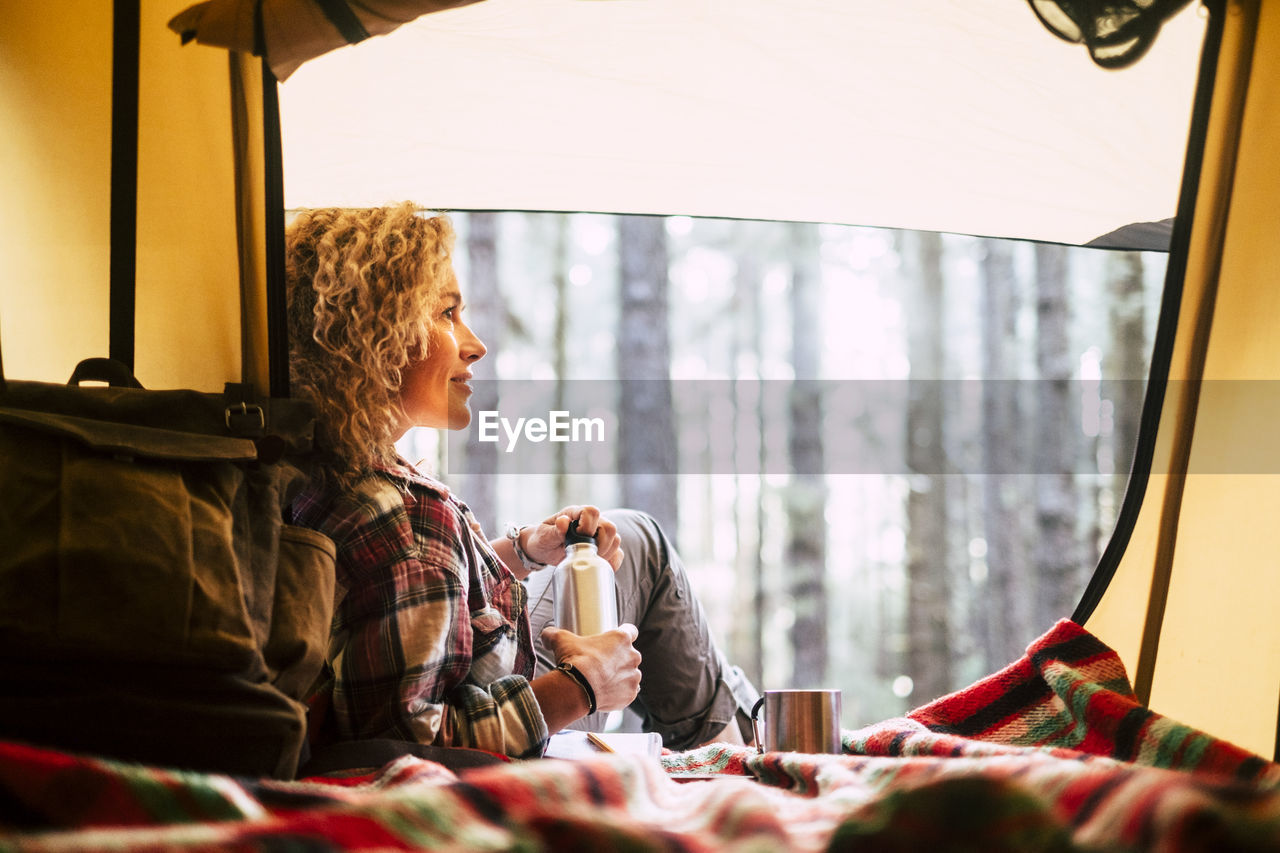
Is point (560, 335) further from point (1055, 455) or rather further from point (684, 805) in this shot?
point (684, 805)

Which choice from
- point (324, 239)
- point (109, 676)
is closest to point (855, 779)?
point (109, 676)

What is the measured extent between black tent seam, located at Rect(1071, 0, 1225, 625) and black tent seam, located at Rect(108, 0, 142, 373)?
1.10m

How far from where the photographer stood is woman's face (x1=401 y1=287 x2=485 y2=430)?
4.29 feet

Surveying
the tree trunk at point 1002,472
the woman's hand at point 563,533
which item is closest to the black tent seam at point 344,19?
the woman's hand at point 563,533

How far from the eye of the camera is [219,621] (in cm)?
76

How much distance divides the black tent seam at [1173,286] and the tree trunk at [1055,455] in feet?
15.0

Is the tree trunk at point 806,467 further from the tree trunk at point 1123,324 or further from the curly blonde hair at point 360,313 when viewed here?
the curly blonde hair at point 360,313

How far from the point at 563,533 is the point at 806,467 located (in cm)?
534

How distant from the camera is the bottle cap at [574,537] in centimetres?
137

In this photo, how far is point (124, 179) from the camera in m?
1.05

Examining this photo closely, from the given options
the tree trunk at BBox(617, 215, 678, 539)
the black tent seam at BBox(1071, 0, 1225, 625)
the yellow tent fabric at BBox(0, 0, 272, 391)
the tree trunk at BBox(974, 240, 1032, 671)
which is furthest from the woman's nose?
the tree trunk at BBox(974, 240, 1032, 671)

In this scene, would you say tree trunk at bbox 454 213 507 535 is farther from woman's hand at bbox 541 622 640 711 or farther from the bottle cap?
woman's hand at bbox 541 622 640 711

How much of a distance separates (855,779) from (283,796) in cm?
40

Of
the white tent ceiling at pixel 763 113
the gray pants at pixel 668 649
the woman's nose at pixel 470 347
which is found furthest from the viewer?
the gray pants at pixel 668 649
